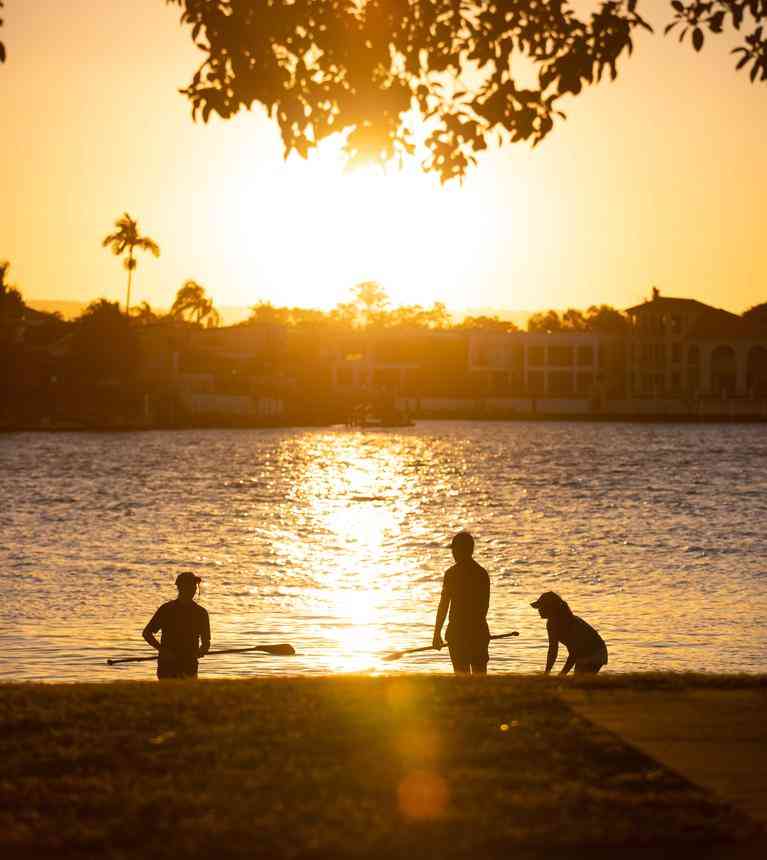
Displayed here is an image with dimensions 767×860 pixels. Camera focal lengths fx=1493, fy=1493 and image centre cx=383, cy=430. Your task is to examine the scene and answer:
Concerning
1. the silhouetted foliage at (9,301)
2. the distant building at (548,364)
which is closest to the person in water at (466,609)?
the silhouetted foliage at (9,301)

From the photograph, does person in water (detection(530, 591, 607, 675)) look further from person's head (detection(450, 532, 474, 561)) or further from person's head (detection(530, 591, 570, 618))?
person's head (detection(450, 532, 474, 561))

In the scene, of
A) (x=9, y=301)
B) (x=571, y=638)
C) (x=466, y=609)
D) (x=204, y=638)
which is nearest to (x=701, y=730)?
(x=466, y=609)

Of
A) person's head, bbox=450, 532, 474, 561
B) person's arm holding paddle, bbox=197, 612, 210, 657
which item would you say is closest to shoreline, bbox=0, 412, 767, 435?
person's arm holding paddle, bbox=197, 612, 210, 657

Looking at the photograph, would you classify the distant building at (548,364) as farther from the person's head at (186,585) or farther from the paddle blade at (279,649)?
the person's head at (186,585)

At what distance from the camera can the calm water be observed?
23.4 meters

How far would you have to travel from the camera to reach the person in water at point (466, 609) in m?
13.5

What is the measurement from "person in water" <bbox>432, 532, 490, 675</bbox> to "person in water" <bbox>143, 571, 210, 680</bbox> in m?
2.27

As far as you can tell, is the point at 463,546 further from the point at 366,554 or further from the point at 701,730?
the point at 366,554

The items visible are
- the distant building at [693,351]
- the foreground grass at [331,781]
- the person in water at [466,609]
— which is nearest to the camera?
the foreground grass at [331,781]

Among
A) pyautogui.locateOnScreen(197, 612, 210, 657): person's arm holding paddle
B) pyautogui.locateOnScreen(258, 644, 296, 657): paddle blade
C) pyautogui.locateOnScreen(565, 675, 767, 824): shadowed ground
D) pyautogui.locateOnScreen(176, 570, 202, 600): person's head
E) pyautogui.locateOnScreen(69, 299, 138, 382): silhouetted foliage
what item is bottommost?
pyautogui.locateOnScreen(258, 644, 296, 657): paddle blade

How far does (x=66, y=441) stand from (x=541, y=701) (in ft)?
463

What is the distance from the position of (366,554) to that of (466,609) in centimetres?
3066

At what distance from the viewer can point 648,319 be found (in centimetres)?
17512

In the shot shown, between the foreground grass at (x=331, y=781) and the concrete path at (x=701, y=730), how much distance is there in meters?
0.17
